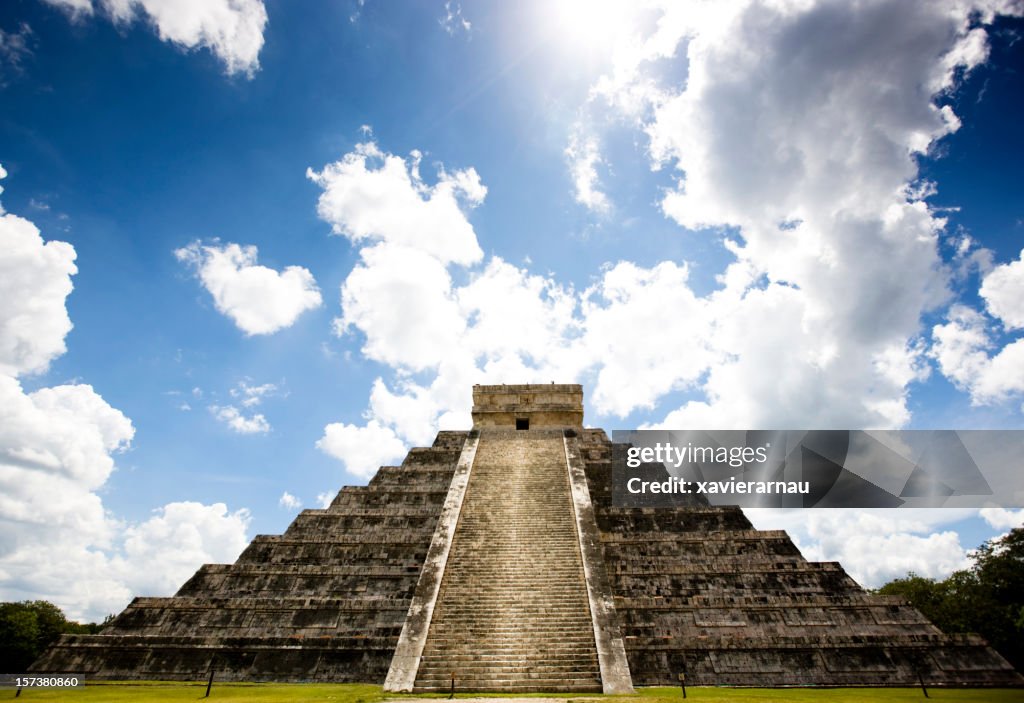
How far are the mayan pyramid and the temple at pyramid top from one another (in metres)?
7.23

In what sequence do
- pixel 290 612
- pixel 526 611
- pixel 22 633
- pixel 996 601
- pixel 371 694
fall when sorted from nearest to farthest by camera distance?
pixel 371 694 < pixel 526 611 < pixel 290 612 < pixel 996 601 < pixel 22 633

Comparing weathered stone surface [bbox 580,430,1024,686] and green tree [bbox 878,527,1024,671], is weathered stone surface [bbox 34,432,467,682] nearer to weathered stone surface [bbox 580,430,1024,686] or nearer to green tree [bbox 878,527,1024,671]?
weathered stone surface [bbox 580,430,1024,686]

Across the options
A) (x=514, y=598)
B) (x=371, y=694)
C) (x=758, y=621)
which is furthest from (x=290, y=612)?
(x=758, y=621)

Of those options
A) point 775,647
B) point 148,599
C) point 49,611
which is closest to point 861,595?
point 775,647

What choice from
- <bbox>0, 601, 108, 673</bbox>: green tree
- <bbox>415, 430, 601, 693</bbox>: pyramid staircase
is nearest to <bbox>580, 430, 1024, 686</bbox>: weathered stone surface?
<bbox>415, 430, 601, 693</bbox>: pyramid staircase

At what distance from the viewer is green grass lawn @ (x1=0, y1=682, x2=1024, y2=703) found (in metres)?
8.54

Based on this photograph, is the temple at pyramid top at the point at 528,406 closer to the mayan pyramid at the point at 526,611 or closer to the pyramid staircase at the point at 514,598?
the pyramid staircase at the point at 514,598

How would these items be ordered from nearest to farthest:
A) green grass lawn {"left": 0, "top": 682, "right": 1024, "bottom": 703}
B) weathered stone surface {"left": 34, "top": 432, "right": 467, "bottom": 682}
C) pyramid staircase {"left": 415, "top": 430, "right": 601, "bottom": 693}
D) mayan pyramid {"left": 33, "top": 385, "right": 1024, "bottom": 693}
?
green grass lawn {"left": 0, "top": 682, "right": 1024, "bottom": 703}, pyramid staircase {"left": 415, "top": 430, "right": 601, "bottom": 693}, mayan pyramid {"left": 33, "top": 385, "right": 1024, "bottom": 693}, weathered stone surface {"left": 34, "top": 432, "right": 467, "bottom": 682}

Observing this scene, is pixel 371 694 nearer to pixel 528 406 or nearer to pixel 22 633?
pixel 528 406

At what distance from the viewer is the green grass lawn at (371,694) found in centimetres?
854

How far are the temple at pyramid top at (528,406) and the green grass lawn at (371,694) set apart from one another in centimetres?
1410

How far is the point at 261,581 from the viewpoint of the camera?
44.1 feet

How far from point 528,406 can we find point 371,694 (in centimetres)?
1558

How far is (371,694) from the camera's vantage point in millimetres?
8969
